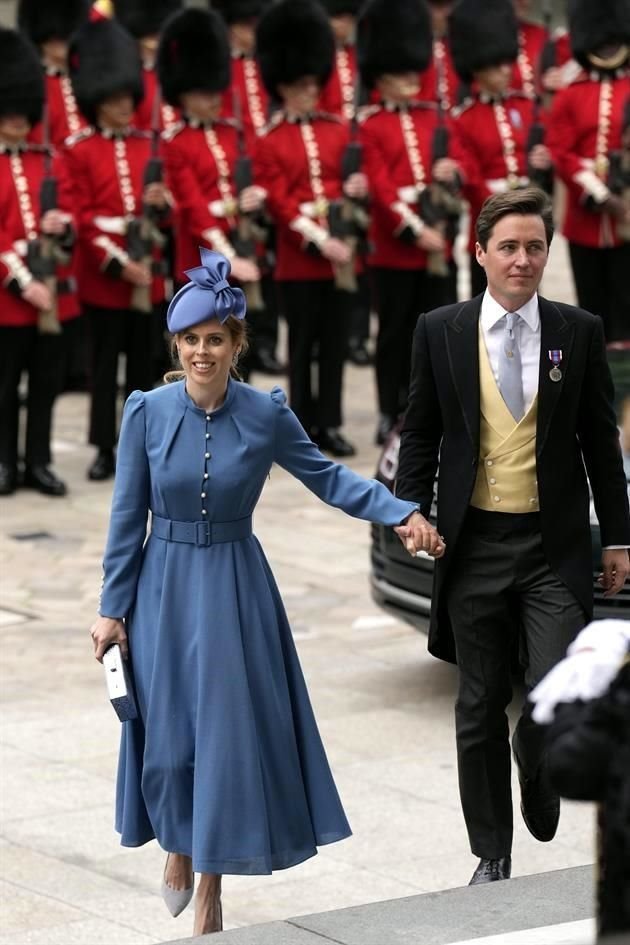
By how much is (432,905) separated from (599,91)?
25.8ft

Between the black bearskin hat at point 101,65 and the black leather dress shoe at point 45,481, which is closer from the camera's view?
the black leather dress shoe at point 45,481

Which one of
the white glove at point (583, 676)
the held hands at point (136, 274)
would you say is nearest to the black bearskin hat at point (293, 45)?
the held hands at point (136, 274)

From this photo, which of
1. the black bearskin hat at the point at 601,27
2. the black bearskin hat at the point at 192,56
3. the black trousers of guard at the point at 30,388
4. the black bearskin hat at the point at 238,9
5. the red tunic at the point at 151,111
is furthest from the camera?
the black bearskin hat at the point at 238,9

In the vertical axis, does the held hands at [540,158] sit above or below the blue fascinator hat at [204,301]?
above

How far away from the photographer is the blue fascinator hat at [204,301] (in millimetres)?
5148

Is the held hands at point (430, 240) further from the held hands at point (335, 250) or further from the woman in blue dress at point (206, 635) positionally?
the woman in blue dress at point (206, 635)

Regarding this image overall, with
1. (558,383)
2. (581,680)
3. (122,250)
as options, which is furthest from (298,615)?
(581,680)

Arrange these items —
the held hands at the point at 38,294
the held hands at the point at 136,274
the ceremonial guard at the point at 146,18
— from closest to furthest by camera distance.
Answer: the held hands at the point at 38,294 → the held hands at the point at 136,274 → the ceremonial guard at the point at 146,18

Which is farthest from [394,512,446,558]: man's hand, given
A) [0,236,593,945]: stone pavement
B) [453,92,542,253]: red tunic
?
[453,92,542,253]: red tunic

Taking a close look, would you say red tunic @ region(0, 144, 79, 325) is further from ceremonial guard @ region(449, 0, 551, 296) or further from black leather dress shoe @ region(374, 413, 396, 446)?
ceremonial guard @ region(449, 0, 551, 296)

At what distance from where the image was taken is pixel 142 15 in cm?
1388

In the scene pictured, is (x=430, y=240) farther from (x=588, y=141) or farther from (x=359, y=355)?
(x=359, y=355)

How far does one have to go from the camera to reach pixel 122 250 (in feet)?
37.1

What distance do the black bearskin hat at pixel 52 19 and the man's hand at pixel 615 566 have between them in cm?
841
